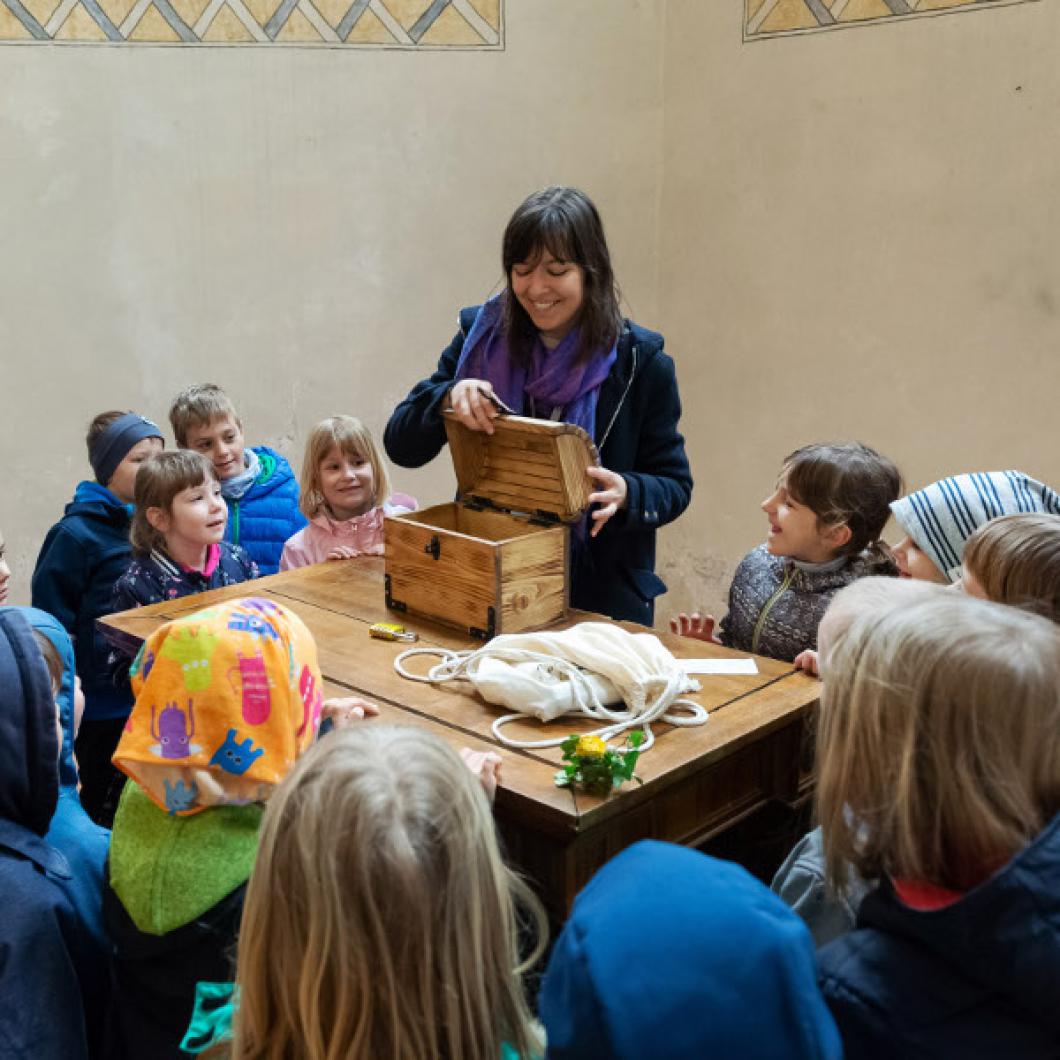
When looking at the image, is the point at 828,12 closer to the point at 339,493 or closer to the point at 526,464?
the point at 339,493

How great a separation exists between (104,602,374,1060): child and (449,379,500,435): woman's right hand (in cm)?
106

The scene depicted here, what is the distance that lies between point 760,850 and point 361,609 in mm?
1066

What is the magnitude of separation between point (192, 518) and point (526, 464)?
3.16 ft

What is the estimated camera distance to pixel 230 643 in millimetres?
1719

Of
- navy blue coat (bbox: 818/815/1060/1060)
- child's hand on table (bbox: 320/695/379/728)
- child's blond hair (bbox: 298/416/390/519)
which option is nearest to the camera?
navy blue coat (bbox: 818/815/1060/1060)

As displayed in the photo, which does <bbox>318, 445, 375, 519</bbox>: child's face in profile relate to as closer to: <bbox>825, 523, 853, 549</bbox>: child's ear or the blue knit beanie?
the blue knit beanie

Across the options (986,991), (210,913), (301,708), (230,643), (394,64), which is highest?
(394,64)

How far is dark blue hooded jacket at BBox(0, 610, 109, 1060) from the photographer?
1.59 meters

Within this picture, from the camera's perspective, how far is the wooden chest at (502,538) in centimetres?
258

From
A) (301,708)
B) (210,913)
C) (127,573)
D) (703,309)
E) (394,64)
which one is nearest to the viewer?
(210,913)

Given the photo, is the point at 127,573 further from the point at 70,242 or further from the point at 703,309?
the point at 703,309

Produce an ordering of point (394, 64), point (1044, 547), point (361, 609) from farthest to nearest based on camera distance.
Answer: point (394, 64) → point (361, 609) → point (1044, 547)

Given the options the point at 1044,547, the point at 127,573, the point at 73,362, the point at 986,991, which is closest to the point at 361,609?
the point at 127,573

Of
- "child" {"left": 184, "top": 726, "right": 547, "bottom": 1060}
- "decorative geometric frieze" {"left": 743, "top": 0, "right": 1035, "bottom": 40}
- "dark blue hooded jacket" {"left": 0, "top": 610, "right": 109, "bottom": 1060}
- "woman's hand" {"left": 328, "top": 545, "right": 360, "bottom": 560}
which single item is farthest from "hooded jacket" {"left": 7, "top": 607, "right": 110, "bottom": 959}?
"decorative geometric frieze" {"left": 743, "top": 0, "right": 1035, "bottom": 40}
